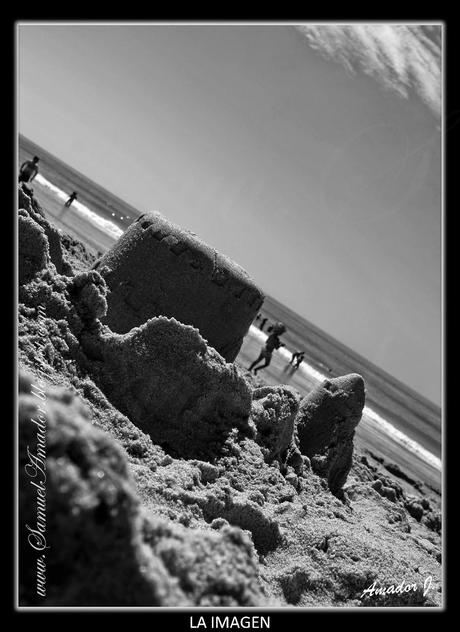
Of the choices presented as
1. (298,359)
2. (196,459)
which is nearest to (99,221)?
(298,359)

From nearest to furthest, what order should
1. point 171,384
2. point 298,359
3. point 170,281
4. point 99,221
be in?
point 171,384, point 170,281, point 298,359, point 99,221

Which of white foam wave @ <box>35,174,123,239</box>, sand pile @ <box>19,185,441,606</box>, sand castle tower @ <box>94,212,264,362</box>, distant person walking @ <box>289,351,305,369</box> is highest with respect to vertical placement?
sand castle tower @ <box>94,212,264,362</box>

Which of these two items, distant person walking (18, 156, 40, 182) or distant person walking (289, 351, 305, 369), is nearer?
distant person walking (18, 156, 40, 182)

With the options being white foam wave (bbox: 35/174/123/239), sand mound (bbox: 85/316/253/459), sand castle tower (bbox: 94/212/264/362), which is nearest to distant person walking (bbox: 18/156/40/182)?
sand castle tower (bbox: 94/212/264/362)

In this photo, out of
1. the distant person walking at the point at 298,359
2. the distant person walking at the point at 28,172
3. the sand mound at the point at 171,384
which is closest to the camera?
the sand mound at the point at 171,384

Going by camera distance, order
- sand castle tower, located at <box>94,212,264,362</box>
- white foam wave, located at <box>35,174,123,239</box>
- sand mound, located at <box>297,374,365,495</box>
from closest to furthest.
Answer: sand castle tower, located at <box>94,212,264,362</box> → sand mound, located at <box>297,374,365,495</box> → white foam wave, located at <box>35,174,123,239</box>

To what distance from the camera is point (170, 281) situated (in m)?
5.19

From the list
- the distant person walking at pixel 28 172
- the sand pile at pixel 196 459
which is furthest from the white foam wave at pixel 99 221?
the sand pile at pixel 196 459

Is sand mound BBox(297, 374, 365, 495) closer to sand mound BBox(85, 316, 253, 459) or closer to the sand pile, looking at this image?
the sand pile

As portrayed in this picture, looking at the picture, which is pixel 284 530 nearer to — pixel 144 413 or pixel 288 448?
pixel 144 413

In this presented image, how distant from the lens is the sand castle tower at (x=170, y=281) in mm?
5133

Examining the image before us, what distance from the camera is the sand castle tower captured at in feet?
16.8

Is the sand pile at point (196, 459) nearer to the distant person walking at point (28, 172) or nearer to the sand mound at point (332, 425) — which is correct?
the sand mound at point (332, 425)

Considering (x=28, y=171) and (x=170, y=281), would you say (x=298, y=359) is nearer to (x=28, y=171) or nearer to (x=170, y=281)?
(x=28, y=171)
